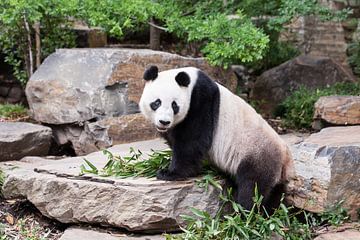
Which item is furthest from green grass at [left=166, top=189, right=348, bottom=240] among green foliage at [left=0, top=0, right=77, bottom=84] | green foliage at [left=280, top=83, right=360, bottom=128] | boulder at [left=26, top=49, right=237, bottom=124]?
green foliage at [left=0, top=0, right=77, bottom=84]

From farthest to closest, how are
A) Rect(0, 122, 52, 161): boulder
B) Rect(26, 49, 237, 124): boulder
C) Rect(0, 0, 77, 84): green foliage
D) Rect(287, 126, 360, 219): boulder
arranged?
Rect(0, 0, 77, 84): green foliage, Rect(26, 49, 237, 124): boulder, Rect(0, 122, 52, 161): boulder, Rect(287, 126, 360, 219): boulder

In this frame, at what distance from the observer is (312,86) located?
976 cm

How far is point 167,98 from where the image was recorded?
16.1ft

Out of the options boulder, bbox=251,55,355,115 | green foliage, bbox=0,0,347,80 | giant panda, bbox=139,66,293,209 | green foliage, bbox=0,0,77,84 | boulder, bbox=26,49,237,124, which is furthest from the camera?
boulder, bbox=251,55,355,115

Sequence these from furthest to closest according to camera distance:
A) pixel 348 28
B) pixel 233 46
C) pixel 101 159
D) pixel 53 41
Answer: pixel 348 28
pixel 53 41
pixel 233 46
pixel 101 159

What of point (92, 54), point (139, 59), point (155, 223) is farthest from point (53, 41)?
point (155, 223)

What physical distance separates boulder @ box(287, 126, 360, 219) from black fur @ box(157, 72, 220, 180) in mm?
901

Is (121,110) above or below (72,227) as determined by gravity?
above

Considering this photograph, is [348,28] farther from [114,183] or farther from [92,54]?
[114,183]

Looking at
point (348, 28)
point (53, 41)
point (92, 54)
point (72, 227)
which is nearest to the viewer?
point (72, 227)

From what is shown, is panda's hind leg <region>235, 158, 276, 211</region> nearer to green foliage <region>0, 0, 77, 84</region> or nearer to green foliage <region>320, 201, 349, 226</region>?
green foliage <region>320, 201, 349, 226</region>

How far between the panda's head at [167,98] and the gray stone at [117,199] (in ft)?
1.87

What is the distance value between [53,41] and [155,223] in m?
4.51

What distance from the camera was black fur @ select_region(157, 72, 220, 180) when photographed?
5.04 meters
